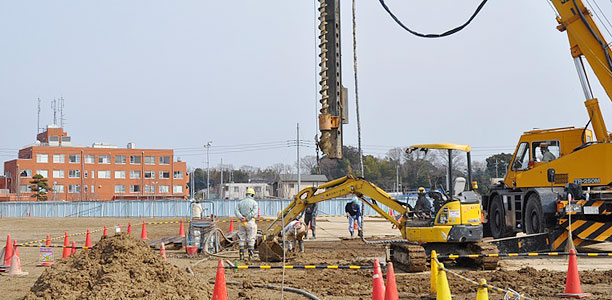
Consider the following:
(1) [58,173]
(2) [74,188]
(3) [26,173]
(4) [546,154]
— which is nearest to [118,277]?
(4) [546,154]

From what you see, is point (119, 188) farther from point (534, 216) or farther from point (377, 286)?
point (377, 286)

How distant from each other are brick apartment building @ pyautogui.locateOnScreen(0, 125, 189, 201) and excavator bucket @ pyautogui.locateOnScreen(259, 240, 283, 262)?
2563 inches

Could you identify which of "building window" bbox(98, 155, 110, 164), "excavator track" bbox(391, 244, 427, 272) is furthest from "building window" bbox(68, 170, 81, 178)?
"excavator track" bbox(391, 244, 427, 272)

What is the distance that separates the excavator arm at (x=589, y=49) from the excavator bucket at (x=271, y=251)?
29.6 ft

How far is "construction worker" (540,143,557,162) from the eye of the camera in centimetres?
1753

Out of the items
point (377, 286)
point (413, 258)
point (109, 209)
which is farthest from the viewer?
point (109, 209)

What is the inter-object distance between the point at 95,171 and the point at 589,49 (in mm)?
72544

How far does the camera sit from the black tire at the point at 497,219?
18828 mm

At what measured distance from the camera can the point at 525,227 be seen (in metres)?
17.3

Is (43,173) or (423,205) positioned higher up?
(43,173)

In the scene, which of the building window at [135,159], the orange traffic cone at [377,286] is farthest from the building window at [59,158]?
the orange traffic cone at [377,286]

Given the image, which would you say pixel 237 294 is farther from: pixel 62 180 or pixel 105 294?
pixel 62 180

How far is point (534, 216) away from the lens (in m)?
16.8

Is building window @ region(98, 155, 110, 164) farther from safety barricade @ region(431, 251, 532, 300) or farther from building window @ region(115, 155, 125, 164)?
safety barricade @ region(431, 251, 532, 300)
